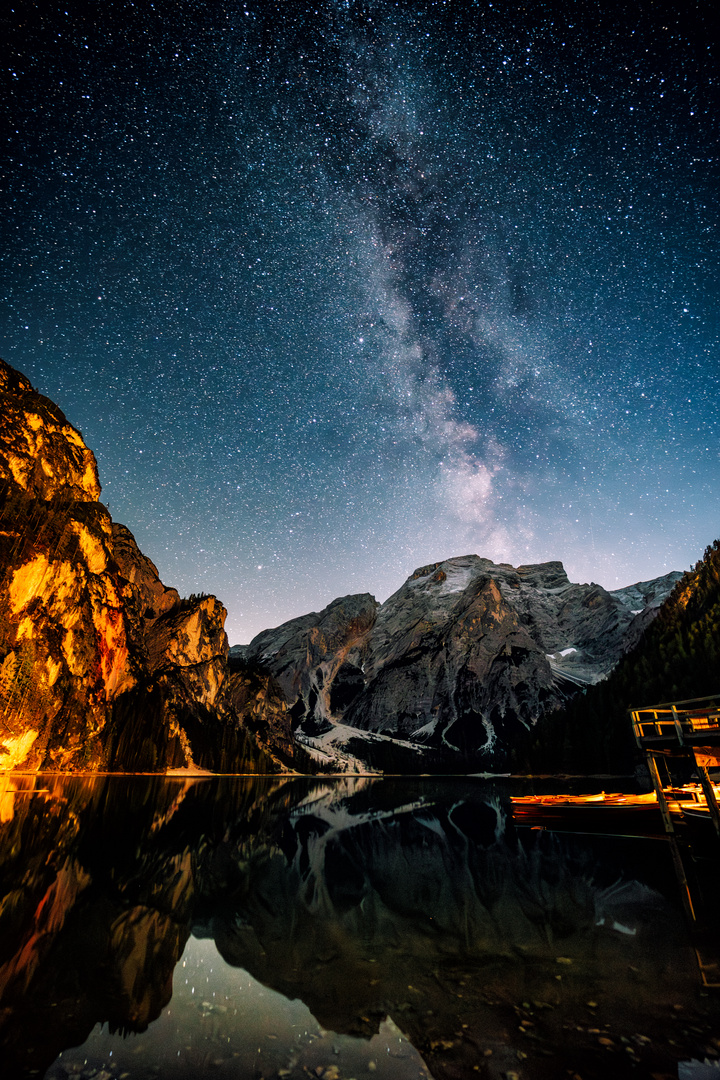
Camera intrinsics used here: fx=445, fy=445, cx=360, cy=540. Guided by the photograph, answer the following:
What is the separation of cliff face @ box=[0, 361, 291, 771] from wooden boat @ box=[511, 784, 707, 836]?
10156 centimetres

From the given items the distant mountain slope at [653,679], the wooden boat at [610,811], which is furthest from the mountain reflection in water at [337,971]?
the distant mountain slope at [653,679]

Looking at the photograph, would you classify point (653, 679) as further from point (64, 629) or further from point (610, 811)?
point (64, 629)

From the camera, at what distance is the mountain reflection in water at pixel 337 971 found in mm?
6553

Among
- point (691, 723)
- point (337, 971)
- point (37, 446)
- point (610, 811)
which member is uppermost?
point (37, 446)

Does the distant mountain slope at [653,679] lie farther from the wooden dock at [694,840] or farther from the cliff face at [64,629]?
the cliff face at [64,629]

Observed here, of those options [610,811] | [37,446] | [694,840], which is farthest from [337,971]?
[37,446]

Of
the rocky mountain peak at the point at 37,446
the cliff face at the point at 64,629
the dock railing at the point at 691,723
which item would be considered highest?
the rocky mountain peak at the point at 37,446

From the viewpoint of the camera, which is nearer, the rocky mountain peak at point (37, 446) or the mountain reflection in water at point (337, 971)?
the mountain reflection in water at point (337, 971)

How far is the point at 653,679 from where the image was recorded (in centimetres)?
10431

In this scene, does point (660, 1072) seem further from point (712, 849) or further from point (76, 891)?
point (712, 849)

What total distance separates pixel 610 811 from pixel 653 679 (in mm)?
92746

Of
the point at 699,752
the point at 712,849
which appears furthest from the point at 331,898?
the point at 699,752

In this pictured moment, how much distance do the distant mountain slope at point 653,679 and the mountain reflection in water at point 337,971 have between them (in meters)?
94.9

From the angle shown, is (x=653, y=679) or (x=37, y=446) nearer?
(x=653, y=679)
